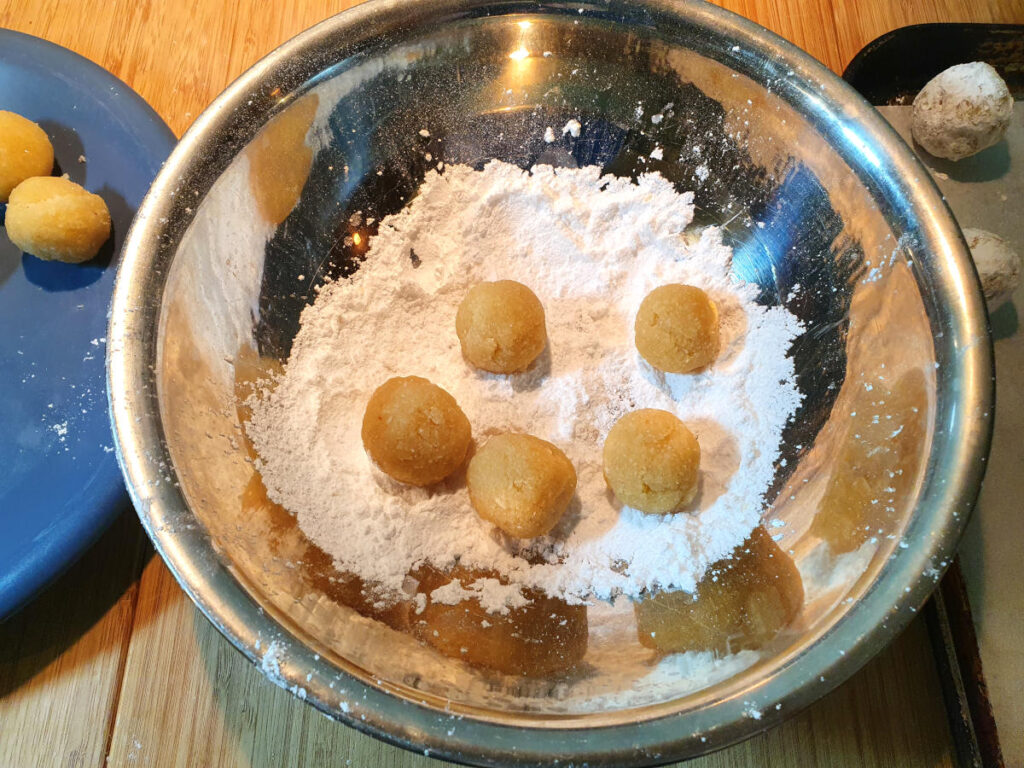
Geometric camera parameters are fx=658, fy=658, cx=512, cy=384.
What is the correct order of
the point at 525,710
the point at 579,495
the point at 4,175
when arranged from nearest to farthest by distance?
the point at 525,710 → the point at 579,495 → the point at 4,175

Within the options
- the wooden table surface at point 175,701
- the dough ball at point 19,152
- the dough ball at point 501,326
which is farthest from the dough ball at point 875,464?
the dough ball at point 19,152

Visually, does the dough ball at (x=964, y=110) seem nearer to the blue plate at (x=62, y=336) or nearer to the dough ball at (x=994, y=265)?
the dough ball at (x=994, y=265)

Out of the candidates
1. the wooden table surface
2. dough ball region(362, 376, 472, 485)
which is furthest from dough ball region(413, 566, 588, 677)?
the wooden table surface

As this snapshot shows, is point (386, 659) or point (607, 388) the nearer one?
point (386, 659)

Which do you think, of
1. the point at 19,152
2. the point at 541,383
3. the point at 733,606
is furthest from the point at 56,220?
the point at 733,606

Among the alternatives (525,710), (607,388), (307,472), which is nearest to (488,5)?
(607,388)

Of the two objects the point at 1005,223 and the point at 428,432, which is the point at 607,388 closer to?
the point at 428,432

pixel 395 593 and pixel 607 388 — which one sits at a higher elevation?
pixel 607 388

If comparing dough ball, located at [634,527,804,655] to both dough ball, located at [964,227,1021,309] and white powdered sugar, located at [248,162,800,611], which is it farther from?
dough ball, located at [964,227,1021,309]
